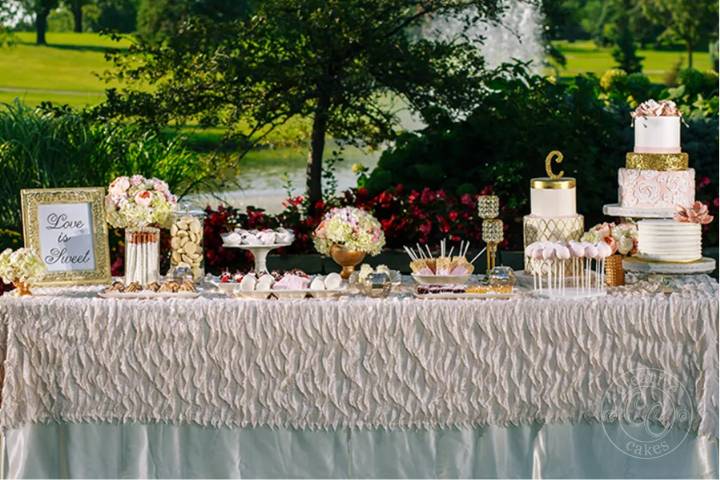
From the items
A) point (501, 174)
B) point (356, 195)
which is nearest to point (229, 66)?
point (356, 195)

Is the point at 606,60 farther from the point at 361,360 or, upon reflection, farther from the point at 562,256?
the point at 361,360

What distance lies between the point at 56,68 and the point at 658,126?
5437 millimetres

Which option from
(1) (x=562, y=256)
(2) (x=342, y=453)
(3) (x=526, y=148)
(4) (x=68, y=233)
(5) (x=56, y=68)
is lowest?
(2) (x=342, y=453)

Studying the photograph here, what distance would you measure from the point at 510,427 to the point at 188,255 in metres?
1.22

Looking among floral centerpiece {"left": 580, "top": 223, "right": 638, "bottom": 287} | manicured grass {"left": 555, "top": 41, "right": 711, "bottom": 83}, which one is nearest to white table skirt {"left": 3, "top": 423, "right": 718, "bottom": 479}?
floral centerpiece {"left": 580, "top": 223, "right": 638, "bottom": 287}

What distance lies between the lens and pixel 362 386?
412cm

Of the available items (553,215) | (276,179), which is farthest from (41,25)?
(553,215)

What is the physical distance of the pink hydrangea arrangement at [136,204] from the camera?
4367 millimetres

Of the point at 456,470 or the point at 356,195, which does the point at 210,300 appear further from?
the point at 356,195

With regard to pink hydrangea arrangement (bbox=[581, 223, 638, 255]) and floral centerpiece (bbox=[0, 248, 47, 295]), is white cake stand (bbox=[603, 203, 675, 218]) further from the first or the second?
floral centerpiece (bbox=[0, 248, 47, 295])

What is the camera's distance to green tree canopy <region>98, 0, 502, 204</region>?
7855mm

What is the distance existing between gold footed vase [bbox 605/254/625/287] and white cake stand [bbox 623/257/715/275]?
0.24 feet

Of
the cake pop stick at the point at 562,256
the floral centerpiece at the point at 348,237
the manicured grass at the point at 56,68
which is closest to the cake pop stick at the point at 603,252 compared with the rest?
the cake pop stick at the point at 562,256

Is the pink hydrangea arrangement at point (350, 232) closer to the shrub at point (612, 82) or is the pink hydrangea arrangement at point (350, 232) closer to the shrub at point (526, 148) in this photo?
the shrub at point (526, 148)
